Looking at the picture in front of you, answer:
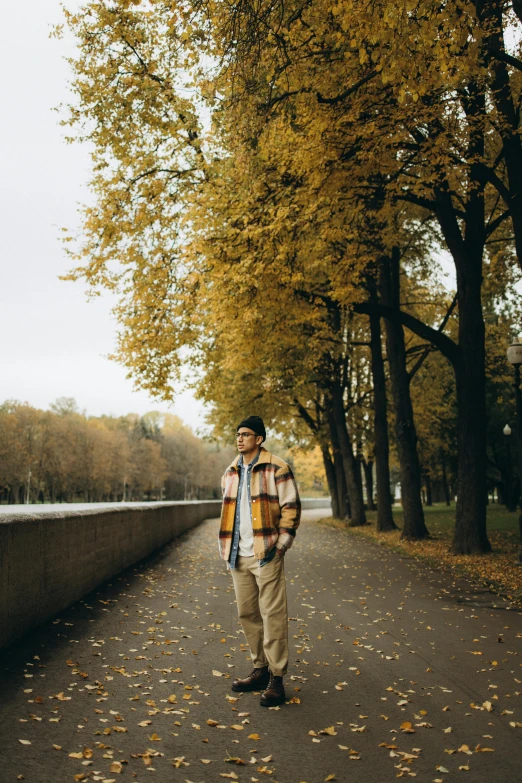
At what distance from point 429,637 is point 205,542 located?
16156mm

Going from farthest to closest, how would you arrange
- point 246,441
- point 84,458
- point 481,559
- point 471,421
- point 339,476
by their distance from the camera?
1. point 84,458
2. point 339,476
3. point 471,421
4. point 481,559
5. point 246,441

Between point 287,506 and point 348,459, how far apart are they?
24627 mm

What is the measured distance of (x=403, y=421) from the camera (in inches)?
834

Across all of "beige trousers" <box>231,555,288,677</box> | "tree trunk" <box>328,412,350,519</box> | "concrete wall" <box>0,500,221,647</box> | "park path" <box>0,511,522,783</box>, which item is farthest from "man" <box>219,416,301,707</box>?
"tree trunk" <box>328,412,350,519</box>

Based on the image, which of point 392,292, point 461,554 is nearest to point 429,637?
point 461,554

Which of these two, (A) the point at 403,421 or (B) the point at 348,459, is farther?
(B) the point at 348,459

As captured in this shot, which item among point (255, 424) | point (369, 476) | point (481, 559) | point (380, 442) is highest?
point (380, 442)

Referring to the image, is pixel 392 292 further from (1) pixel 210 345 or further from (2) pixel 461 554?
(2) pixel 461 554

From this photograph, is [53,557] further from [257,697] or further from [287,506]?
[287,506]

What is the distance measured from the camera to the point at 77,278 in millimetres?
17656

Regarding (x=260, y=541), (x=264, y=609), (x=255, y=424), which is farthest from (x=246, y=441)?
(x=264, y=609)

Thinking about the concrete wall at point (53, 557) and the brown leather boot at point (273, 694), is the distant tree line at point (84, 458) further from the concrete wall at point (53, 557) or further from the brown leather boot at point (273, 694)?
the brown leather boot at point (273, 694)

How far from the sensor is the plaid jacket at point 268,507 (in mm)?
5758

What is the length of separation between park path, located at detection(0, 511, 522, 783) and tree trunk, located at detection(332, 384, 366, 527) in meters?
19.8
